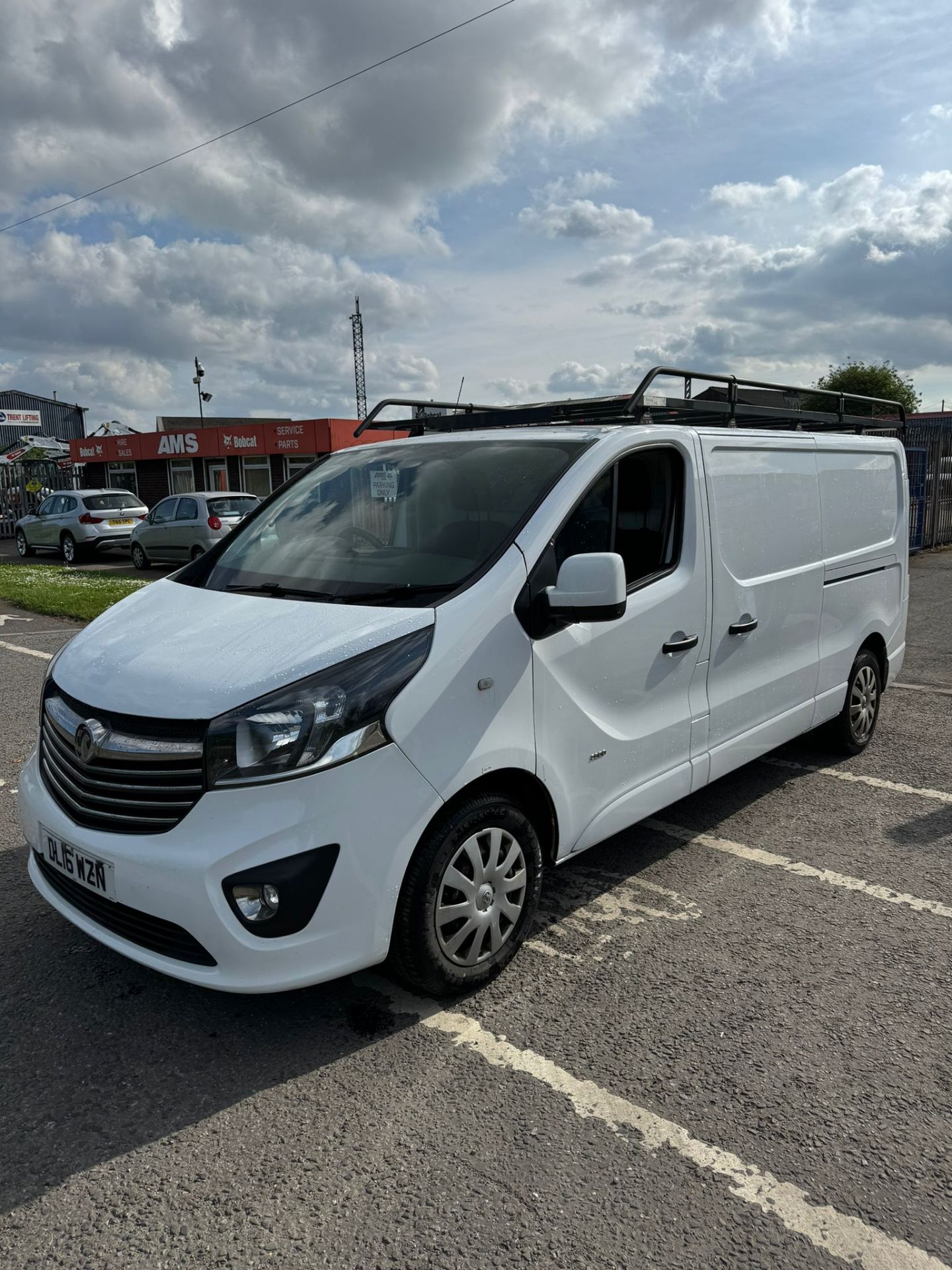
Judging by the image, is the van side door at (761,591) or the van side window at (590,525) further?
the van side door at (761,591)

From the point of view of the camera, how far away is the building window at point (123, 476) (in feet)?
122

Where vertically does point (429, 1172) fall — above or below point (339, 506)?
below

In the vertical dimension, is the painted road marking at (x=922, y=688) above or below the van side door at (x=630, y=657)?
below

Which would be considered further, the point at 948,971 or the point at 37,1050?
the point at 948,971

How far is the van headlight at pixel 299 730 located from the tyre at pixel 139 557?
1771cm

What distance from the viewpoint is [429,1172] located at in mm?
2314

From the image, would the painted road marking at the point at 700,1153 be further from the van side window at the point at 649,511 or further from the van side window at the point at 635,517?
the van side window at the point at 649,511

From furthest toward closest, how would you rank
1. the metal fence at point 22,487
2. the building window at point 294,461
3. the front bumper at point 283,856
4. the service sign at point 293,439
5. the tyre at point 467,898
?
the metal fence at point 22,487, the building window at point 294,461, the service sign at point 293,439, the tyre at point 467,898, the front bumper at point 283,856

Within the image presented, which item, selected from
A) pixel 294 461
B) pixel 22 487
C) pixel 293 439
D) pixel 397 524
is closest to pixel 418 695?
pixel 397 524

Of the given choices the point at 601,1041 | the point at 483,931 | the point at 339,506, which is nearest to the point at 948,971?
the point at 601,1041

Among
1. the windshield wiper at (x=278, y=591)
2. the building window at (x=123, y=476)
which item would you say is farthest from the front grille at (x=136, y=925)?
the building window at (x=123, y=476)

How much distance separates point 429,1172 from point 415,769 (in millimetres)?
1029

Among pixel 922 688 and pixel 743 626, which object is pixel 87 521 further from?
pixel 743 626

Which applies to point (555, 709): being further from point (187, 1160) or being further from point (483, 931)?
point (187, 1160)
